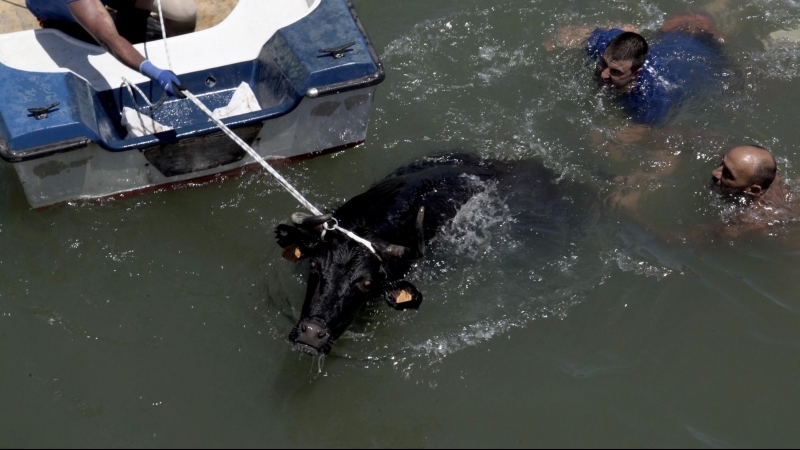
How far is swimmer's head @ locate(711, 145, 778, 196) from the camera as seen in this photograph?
705cm

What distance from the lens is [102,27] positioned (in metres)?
6.20

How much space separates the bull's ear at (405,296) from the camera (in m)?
5.54

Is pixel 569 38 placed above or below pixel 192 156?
below

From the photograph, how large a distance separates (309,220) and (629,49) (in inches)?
159

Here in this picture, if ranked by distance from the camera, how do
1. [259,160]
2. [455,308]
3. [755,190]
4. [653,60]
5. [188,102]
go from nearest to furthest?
[259,160]
[455,308]
[755,190]
[188,102]
[653,60]

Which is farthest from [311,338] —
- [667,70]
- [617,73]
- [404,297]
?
[667,70]

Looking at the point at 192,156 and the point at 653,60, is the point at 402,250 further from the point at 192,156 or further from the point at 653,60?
the point at 653,60

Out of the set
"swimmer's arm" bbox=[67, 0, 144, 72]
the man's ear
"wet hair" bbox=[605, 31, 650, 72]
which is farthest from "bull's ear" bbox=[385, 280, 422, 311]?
"wet hair" bbox=[605, 31, 650, 72]

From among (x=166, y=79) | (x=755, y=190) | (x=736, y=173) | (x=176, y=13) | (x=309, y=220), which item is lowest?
(x=755, y=190)

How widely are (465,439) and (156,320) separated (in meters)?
2.58

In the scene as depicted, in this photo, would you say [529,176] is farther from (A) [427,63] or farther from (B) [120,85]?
(B) [120,85]

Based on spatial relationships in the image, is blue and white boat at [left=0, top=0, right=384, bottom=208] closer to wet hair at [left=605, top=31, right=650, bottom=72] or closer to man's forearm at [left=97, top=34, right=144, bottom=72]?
man's forearm at [left=97, top=34, right=144, bottom=72]

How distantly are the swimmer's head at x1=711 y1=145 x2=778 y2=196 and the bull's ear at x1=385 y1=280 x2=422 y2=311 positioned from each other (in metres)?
3.39

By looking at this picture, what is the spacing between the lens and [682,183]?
7.71 meters
